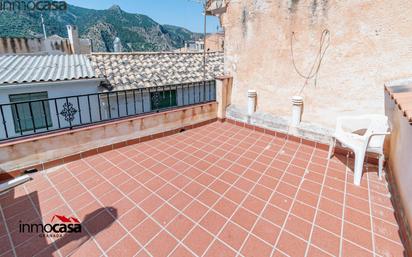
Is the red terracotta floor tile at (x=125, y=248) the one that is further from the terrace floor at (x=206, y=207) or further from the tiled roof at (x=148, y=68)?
the tiled roof at (x=148, y=68)

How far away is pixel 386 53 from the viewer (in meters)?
3.29

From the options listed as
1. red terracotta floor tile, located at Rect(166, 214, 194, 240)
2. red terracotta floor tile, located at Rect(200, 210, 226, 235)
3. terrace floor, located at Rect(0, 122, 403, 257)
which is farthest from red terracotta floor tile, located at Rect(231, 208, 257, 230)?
red terracotta floor tile, located at Rect(166, 214, 194, 240)

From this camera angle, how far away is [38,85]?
20.7ft

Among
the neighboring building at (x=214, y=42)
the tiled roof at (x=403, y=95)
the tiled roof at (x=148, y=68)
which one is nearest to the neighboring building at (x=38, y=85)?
the tiled roof at (x=148, y=68)

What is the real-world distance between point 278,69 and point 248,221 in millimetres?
3507

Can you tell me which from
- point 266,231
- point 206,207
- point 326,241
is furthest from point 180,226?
point 326,241

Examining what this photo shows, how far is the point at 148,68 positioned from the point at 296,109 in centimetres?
730

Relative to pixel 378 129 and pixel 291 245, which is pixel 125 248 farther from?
pixel 378 129

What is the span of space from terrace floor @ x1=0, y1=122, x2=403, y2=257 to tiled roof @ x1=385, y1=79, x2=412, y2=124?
49.6 inches

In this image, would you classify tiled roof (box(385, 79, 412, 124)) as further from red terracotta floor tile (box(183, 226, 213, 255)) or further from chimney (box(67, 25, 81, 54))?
chimney (box(67, 25, 81, 54))

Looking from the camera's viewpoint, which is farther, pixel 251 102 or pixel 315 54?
pixel 251 102

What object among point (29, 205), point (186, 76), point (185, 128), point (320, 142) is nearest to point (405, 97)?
point (320, 142)

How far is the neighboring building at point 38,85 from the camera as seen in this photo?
6.20 m

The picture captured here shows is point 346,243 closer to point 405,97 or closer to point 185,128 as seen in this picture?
point 405,97
